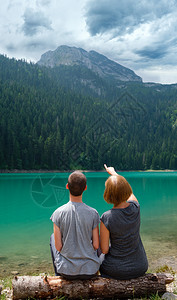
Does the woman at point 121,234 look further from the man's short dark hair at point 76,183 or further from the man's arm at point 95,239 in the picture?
the man's short dark hair at point 76,183

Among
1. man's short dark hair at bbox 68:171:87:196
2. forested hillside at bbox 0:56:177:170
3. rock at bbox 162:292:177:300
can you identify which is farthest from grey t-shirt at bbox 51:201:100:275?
forested hillside at bbox 0:56:177:170

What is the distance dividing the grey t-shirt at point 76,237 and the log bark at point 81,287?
0.55 feet

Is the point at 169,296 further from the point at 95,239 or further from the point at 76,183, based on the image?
the point at 76,183

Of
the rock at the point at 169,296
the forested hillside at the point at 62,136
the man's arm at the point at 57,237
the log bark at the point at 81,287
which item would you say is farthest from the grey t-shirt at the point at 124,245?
the forested hillside at the point at 62,136

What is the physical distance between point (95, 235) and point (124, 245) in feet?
1.50

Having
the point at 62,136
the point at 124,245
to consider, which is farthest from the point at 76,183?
the point at 62,136

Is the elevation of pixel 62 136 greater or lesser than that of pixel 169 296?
greater

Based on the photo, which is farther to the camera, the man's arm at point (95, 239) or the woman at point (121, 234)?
the man's arm at point (95, 239)

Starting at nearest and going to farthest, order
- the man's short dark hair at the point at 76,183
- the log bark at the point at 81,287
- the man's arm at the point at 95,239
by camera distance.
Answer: the man's short dark hair at the point at 76,183 → the log bark at the point at 81,287 → the man's arm at the point at 95,239

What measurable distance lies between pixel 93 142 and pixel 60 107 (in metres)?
55.1

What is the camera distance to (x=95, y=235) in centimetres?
407

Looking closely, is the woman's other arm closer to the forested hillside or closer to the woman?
the woman

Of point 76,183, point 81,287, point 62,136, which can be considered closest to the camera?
point 76,183

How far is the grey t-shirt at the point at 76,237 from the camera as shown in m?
3.96
